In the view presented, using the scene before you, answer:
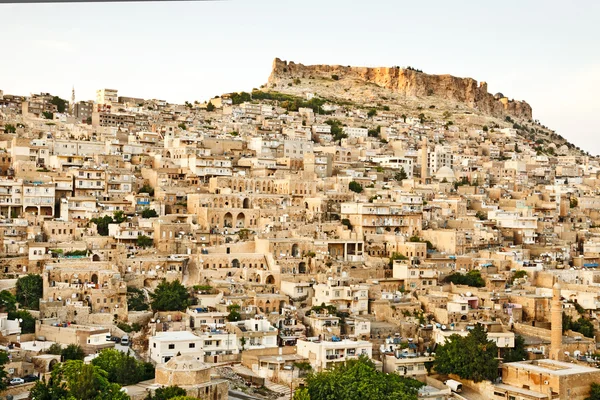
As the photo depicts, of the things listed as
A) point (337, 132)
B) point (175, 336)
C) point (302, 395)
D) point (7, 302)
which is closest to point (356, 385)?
point (302, 395)

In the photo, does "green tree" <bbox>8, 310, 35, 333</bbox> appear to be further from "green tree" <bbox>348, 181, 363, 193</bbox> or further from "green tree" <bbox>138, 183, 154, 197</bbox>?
"green tree" <bbox>348, 181, 363, 193</bbox>

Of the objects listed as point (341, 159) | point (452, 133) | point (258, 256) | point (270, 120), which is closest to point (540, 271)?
point (258, 256)

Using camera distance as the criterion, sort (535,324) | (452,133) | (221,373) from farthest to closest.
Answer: (452,133)
(535,324)
(221,373)

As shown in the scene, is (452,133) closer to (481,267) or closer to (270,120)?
(270,120)

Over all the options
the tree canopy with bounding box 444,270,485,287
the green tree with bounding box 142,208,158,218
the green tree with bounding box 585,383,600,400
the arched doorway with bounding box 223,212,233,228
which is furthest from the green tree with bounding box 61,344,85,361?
the tree canopy with bounding box 444,270,485,287

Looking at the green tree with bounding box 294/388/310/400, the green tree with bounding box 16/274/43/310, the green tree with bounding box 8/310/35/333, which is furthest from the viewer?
the green tree with bounding box 16/274/43/310
